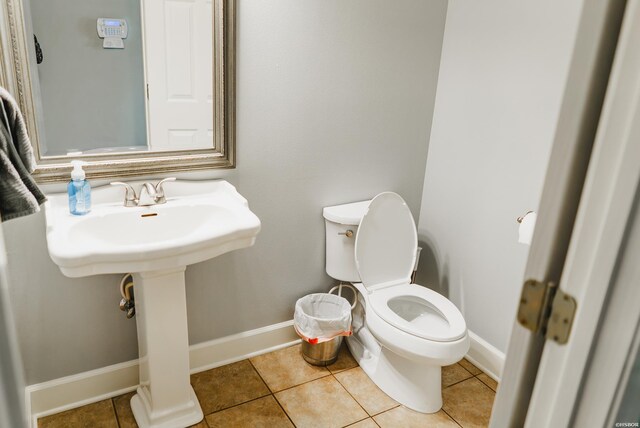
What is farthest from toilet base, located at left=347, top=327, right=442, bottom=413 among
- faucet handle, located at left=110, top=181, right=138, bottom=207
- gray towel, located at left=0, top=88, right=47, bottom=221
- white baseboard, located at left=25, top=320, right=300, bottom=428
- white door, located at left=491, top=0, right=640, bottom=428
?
gray towel, located at left=0, top=88, right=47, bottom=221

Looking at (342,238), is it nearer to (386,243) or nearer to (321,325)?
(386,243)

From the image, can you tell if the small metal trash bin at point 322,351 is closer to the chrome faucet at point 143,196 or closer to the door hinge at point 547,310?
the chrome faucet at point 143,196

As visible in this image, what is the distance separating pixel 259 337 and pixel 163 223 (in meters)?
0.83

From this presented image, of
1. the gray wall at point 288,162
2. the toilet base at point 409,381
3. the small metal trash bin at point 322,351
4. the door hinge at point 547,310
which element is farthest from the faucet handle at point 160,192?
the door hinge at point 547,310

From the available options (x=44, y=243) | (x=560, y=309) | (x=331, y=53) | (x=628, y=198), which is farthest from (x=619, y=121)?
(x=44, y=243)

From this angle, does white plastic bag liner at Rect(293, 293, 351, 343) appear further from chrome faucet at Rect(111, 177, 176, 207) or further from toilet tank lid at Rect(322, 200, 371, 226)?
chrome faucet at Rect(111, 177, 176, 207)

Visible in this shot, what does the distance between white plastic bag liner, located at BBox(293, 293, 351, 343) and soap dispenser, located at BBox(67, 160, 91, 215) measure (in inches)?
41.0

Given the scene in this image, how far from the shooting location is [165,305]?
5.83 ft

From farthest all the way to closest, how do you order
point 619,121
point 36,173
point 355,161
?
point 355,161
point 36,173
point 619,121

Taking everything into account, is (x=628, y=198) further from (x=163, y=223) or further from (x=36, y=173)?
(x=36, y=173)

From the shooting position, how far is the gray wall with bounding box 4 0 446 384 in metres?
1.88

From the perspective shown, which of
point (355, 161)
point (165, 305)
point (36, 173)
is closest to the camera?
point (36, 173)

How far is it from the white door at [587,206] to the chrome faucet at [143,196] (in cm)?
144

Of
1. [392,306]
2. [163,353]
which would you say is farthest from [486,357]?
[163,353]
